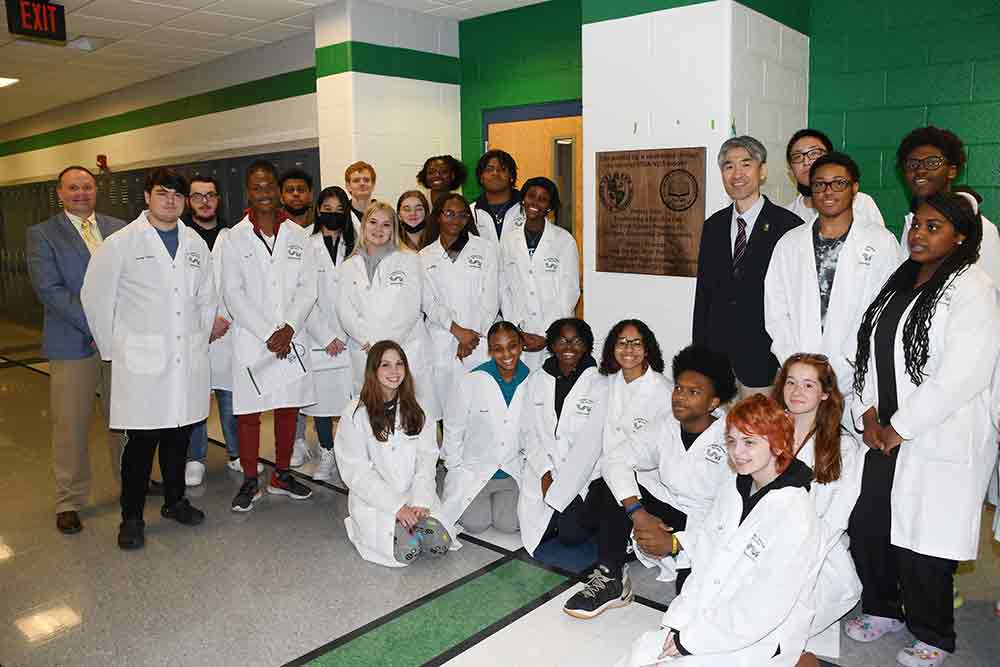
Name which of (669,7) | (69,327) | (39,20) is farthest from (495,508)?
(39,20)

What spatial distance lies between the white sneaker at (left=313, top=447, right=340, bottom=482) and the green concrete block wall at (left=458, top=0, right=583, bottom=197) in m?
2.55

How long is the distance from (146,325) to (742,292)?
2491 millimetres

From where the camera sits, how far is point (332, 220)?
393cm

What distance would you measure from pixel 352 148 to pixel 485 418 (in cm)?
273

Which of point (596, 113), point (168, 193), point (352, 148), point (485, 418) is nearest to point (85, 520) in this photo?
point (168, 193)

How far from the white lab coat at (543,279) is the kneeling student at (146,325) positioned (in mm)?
1548

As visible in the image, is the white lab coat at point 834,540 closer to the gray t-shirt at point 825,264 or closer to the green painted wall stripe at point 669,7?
the gray t-shirt at point 825,264

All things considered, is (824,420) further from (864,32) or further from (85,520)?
(85,520)

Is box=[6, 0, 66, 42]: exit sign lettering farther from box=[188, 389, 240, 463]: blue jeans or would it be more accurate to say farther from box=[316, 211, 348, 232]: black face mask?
box=[188, 389, 240, 463]: blue jeans

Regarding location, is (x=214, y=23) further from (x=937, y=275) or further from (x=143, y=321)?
(x=937, y=275)

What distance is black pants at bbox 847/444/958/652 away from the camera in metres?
2.25

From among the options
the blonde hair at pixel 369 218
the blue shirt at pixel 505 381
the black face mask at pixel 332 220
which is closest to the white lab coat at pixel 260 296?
the black face mask at pixel 332 220

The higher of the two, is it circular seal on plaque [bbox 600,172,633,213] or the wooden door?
the wooden door

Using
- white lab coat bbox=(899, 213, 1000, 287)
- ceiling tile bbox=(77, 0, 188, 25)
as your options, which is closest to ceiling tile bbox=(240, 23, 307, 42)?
ceiling tile bbox=(77, 0, 188, 25)
